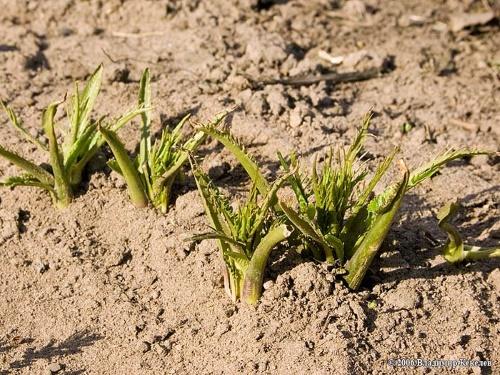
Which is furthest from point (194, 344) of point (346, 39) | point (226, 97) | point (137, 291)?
point (346, 39)

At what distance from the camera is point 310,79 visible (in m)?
4.24

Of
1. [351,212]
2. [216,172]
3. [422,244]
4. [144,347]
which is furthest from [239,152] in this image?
[422,244]

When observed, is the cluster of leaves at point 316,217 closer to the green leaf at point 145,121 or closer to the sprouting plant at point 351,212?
the sprouting plant at point 351,212

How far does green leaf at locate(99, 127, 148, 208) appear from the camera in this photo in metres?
3.10

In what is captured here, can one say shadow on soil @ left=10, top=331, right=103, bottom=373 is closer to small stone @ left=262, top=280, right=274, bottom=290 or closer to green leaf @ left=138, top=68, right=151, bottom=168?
small stone @ left=262, top=280, right=274, bottom=290

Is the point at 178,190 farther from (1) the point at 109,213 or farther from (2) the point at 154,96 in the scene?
(2) the point at 154,96

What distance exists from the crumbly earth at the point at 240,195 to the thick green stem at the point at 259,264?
56 millimetres

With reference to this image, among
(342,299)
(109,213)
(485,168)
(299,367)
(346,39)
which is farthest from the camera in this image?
(346,39)

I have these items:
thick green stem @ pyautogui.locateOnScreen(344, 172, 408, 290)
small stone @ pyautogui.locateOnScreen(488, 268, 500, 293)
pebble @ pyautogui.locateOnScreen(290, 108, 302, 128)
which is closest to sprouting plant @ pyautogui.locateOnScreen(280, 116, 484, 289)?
thick green stem @ pyautogui.locateOnScreen(344, 172, 408, 290)

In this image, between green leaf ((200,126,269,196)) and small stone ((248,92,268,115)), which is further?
small stone ((248,92,268,115))

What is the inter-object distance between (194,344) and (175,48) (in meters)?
1.95

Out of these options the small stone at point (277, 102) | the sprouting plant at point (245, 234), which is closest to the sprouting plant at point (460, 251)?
the sprouting plant at point (245, 234)

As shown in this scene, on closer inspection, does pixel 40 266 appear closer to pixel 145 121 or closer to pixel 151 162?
pixel 151 162

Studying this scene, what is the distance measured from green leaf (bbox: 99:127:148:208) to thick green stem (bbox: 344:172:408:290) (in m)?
0.96
